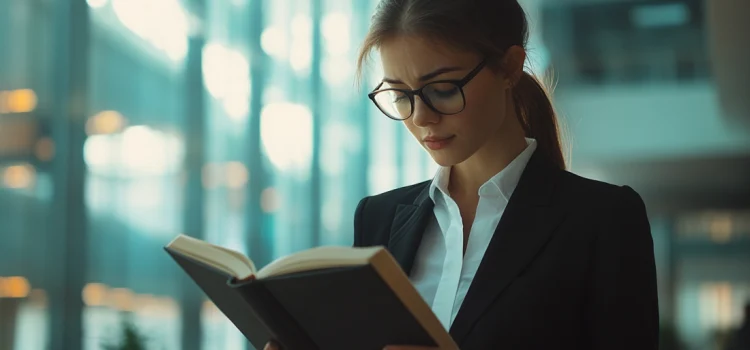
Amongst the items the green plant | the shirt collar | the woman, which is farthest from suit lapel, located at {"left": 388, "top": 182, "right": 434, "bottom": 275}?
the green plant

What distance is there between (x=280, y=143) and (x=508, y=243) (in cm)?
467

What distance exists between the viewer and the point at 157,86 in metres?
4.36

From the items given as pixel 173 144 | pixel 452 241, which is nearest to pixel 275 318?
pixel 452 241

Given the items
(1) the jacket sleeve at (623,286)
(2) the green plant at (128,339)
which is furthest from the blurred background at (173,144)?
(1) the jacket sleeve at (623,286)

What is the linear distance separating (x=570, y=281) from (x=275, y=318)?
46 cm

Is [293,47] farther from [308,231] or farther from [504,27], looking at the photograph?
[504,27]

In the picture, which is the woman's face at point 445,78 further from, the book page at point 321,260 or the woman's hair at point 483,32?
the book page at point 321,260

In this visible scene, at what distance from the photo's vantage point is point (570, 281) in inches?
54.5

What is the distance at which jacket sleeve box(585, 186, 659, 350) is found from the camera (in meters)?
1.34

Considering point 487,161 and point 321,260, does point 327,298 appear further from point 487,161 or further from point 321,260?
point 487,161

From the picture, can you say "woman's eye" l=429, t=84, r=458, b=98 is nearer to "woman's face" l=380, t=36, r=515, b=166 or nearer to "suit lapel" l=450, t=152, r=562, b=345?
"woman's face" l=380, t=36, r=515, b=166

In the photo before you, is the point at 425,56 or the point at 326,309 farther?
the point at 425,56

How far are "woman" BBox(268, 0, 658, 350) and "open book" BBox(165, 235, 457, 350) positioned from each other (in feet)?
0.65

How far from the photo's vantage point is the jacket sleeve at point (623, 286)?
1.34 metres
